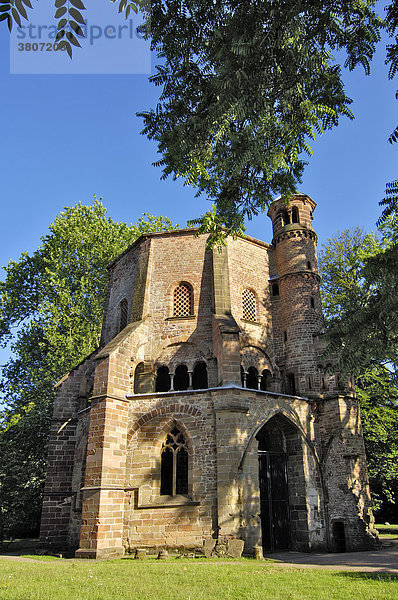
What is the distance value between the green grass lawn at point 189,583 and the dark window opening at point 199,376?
735cm

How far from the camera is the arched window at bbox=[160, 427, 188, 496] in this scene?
1446 centimetres

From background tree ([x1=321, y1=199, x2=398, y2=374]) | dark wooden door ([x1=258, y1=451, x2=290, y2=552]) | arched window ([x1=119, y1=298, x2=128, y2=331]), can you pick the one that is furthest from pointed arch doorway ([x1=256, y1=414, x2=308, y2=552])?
arched window ([x1=119, y1=298, x2=128, y2=331])

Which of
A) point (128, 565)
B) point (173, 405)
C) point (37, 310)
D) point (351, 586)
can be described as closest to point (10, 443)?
point (37, 310)

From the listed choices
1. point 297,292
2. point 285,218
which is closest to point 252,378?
point 297,292

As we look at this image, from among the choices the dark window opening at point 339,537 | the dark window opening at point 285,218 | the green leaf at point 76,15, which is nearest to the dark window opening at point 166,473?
the dark window opening at point 339,537

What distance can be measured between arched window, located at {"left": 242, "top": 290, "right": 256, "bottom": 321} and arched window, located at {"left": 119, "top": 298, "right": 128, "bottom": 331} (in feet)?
17.9

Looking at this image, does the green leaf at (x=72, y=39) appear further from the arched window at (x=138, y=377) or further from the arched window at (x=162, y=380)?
the arched window at (x=162, y=380)

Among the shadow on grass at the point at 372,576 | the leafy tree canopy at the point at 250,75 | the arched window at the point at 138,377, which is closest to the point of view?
the leafy tree canopy at the point at 250,75

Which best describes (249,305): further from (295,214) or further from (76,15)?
(76,15)

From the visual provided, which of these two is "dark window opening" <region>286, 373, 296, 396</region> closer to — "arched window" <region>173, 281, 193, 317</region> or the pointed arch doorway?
the pointed arch doorway

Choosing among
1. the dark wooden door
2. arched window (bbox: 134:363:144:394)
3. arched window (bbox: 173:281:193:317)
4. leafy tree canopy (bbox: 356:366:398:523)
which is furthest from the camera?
leafy tree canopy (bbox: 356:366:398:523)

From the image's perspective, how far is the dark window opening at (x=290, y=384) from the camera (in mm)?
18203

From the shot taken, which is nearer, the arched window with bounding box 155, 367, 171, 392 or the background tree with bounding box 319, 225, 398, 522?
the arched window with bounding box 155, 367, 171, 392

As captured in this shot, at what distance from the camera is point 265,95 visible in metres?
6.41
